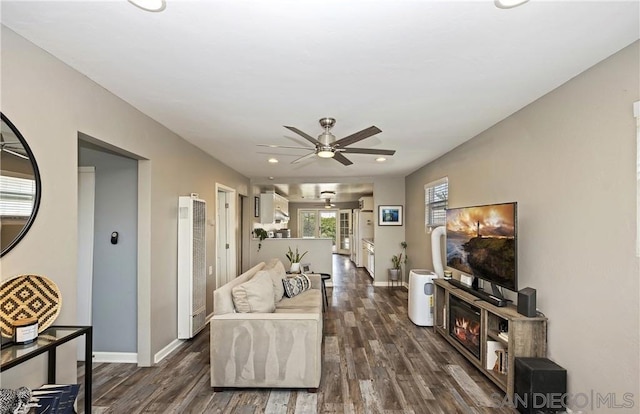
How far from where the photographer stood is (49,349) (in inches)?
66.3

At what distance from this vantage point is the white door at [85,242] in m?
3.48

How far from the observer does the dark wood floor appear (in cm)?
258

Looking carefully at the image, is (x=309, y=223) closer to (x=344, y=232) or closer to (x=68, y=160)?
(x=344, y=232)

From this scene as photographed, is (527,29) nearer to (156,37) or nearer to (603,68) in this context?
(603,68)

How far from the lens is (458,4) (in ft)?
5.06

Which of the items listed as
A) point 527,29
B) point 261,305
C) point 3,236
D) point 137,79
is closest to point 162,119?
point 137,79

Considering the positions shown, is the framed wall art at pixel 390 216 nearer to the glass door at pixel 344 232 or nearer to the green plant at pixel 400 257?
the green plant at pixel 400 257

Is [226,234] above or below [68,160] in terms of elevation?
below

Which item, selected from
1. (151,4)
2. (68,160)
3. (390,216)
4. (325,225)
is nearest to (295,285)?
(68,160)

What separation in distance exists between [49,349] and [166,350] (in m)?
2.11

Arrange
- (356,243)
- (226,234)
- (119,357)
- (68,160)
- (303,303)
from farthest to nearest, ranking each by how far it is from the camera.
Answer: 1. (356,243)
2. (226,234)
3. (303,303)
4. (119,357)
5. (68,160)

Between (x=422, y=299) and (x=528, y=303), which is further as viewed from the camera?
(x=422, y=299)

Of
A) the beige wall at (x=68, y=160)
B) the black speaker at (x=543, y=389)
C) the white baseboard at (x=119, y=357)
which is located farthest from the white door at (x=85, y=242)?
the black speaker at (x=543, y=389)

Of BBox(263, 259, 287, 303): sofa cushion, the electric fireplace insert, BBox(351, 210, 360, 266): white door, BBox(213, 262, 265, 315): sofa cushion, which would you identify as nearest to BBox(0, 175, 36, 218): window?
BBox(213, 262, 265, 315): sofa cushion
